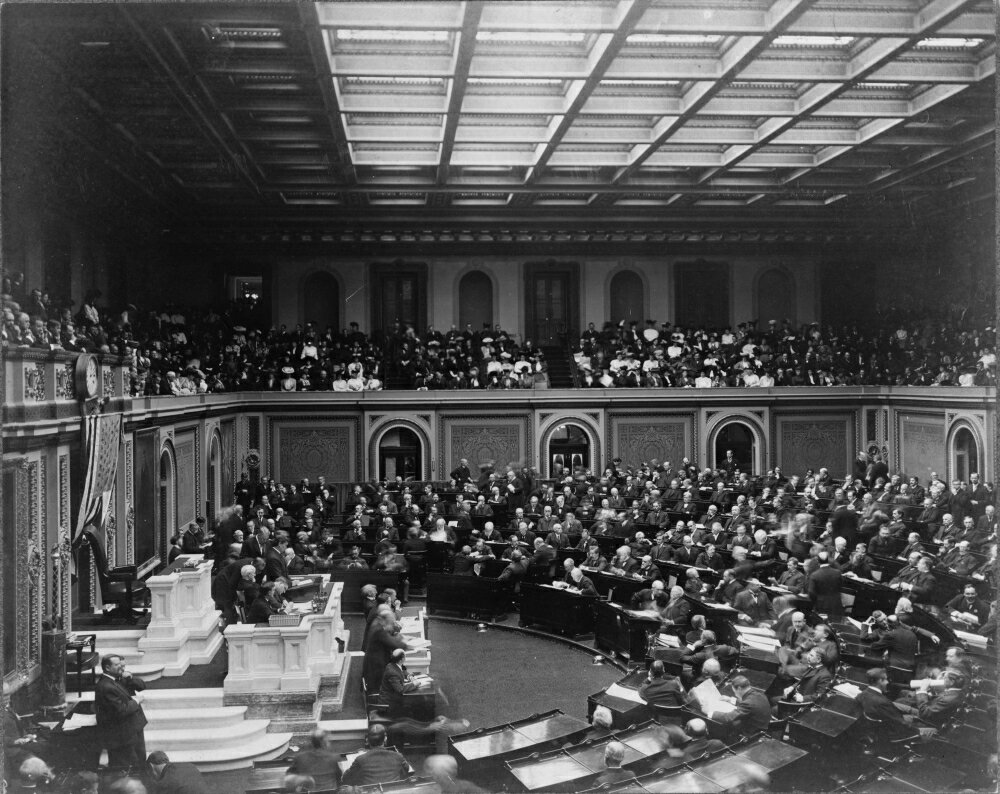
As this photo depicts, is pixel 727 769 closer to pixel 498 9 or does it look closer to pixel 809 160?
pixel 498 9

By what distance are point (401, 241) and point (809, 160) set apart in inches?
539

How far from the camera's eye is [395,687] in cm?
1098

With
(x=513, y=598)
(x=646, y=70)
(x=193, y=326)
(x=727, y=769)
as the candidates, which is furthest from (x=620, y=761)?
(x=193, y=326)

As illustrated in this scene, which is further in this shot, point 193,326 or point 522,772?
point 193,326

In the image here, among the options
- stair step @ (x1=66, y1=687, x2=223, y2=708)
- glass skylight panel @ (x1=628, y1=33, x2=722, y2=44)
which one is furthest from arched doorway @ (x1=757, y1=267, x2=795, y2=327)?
stair step @ (x1=66, y1=687, x2=223, y2=708)

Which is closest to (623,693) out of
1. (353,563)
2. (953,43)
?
(353,563)

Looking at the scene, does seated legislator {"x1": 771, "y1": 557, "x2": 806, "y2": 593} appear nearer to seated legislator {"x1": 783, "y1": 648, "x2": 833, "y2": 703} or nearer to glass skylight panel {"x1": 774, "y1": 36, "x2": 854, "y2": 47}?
seated legislator {"x1": 783, "y1": 648, "x2": 833, "y2": 703}

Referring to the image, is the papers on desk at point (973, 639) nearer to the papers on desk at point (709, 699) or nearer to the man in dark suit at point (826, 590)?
the man in dark suit at point (826, 590)

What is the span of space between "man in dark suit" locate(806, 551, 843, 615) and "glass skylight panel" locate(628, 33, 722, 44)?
30.0ft

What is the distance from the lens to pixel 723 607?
1359 centimetres

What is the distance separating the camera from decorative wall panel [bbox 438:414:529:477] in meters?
28.4

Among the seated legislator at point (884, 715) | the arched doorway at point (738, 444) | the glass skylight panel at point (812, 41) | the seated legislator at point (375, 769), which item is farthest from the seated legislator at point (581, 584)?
the arched doorway at point (738, 444)

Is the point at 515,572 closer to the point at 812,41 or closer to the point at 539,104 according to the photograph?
the point at 539,104

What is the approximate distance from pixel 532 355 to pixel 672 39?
572 inches
